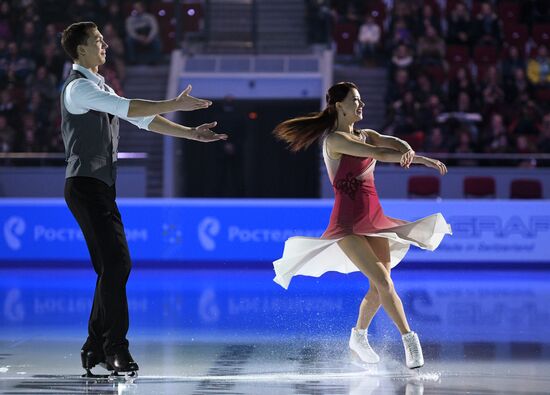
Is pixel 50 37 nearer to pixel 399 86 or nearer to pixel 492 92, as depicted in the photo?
pixel 399 86

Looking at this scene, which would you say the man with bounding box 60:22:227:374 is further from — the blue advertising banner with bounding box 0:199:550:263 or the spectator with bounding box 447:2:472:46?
the spectator with bounding box 447:2:472:46

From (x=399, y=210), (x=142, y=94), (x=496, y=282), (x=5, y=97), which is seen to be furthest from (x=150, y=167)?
(x=496, y=282)

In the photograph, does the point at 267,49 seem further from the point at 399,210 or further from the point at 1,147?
the point at 399,210

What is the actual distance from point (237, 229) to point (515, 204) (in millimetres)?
3482

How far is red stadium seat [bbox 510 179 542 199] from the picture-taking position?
15.2 meters

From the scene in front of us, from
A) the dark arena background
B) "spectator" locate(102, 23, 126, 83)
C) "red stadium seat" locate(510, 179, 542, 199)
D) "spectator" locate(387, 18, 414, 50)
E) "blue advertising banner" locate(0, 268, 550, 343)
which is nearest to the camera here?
the dark arena background

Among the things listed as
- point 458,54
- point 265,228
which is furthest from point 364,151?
point 458,54

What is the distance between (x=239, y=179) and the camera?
1772 cm

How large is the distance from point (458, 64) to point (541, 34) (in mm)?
1881

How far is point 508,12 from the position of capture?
19.0 m

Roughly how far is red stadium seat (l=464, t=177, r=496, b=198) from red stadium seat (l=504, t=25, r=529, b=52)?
4025 mm

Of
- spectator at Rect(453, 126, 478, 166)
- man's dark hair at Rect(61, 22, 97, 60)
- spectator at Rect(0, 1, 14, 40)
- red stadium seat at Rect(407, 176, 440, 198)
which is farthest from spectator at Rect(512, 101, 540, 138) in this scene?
man's dark hair at Rect(61, 22, 97, 60)

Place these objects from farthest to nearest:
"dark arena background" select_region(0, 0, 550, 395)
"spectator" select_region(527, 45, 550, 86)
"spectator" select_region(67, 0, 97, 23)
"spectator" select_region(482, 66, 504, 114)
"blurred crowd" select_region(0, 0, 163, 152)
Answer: "spectator" select_region(67, 0, 97, 23) → "spectator" select_region(527, 45, 550, 86) → "blurred crowd" select_region(0, 0, 163, 152) → "spectator" select_region(482, 66, 504, 114) → "dark arena background" select_region(0, 0, 550, 395)

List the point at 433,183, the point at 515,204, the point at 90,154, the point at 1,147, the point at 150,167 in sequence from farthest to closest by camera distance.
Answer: the point at 150,167
the point at 1,147
the point at 433,183
the point at 515,204
the point at 90,154
